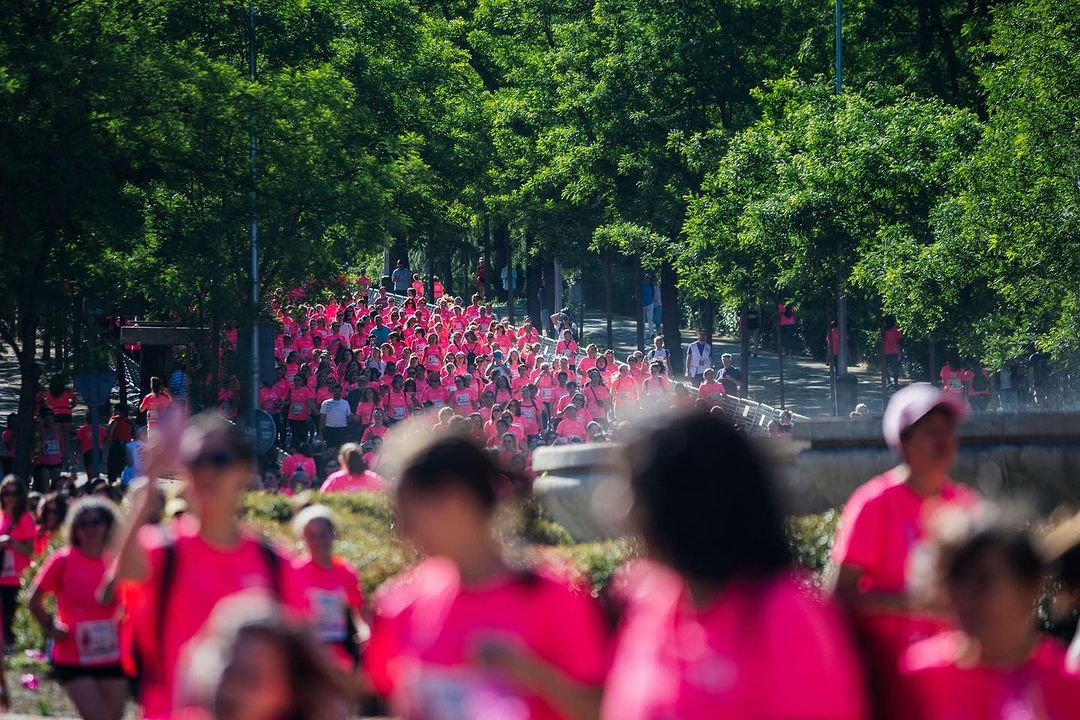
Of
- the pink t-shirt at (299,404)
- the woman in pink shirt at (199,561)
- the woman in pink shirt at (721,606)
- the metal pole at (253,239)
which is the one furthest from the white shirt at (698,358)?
the woman in pink shirt at (721,606)

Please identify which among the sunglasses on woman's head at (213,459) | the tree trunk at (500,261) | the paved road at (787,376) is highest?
the tree trunk at (500,261)

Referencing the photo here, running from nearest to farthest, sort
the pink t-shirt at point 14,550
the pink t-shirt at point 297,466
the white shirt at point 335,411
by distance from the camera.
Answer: the pink t-shirt at point 14,550, the pink t-shirt at point 297,466, the white shirt at point 335,411

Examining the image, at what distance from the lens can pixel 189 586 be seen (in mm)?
5055

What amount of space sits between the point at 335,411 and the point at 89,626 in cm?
1551

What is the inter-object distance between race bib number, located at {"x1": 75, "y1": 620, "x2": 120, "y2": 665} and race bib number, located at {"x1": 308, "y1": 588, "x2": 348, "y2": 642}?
1.71m

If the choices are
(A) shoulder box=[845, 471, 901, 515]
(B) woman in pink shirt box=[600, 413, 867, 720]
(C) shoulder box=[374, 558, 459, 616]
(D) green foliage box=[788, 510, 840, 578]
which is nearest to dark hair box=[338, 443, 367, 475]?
(D) green foliage box=[788, 510, 840, 578]

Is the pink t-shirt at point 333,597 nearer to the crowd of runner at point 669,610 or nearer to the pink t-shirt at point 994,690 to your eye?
the crowd of runner at point 669,610

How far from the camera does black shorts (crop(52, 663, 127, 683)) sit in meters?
8.44

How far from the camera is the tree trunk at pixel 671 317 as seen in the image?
4166 centimetres

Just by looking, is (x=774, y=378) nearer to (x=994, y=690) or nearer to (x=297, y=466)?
(x=297, y=466)

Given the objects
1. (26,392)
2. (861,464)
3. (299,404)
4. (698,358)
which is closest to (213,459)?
(861,464)

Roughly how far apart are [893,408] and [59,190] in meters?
17.9

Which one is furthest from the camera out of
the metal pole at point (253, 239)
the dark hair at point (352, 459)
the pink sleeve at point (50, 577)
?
the metal pole at point (253, 239)

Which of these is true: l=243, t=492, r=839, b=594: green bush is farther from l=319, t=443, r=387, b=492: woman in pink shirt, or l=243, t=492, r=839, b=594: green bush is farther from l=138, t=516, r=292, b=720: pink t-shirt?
l=138, t=516, r=292, b=720: pink t-shirt
